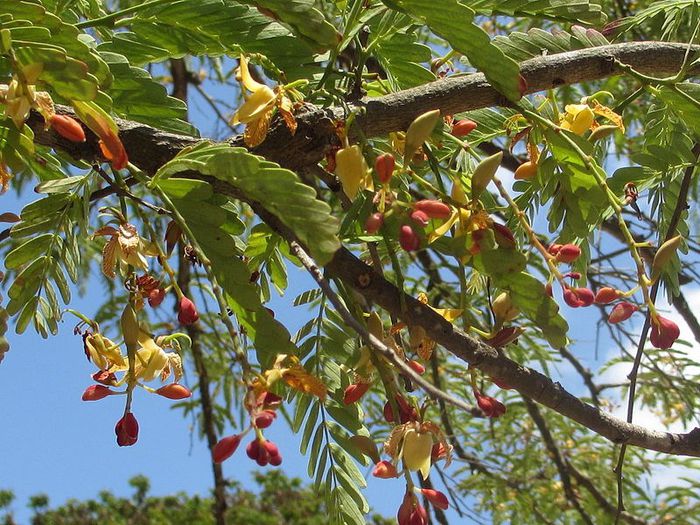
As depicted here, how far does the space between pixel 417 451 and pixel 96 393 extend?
0.82 feet

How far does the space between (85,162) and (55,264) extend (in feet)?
0.59

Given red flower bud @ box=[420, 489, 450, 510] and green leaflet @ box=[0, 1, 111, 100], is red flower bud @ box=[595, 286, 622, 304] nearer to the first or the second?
red flower bud @ box=[420, 489, 450, 510]

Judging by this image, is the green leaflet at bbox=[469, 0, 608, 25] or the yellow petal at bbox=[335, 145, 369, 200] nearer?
the yellow petal at bbox=[335, 145, 369, 200]

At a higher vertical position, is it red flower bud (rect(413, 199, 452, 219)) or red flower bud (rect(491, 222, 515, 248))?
red flower bud (rect(491, 222, 515, 248))

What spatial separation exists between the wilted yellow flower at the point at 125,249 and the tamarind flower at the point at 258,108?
124 millimetres

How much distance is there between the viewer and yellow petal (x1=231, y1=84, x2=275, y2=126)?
684mm

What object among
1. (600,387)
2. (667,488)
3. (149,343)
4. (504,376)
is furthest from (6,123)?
(667,488)

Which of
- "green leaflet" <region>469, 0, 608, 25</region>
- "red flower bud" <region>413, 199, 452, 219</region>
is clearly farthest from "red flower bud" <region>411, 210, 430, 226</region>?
"green leaflet" <region>469, 0, 608, 25</region>

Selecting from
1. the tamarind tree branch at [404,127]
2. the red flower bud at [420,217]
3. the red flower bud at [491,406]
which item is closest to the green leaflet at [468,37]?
the tamarind tree branch at [404,127]

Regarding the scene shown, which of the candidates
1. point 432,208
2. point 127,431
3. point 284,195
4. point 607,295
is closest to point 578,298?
point 607,295

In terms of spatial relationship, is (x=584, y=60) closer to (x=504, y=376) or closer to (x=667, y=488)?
(x=504, y=376)

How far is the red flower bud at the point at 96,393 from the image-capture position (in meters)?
0.66

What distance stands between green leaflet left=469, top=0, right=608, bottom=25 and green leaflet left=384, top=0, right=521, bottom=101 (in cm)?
16

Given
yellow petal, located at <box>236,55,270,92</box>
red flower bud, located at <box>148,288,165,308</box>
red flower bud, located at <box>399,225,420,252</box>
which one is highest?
yellow petal, located at <box>236,55,270,92</box>
